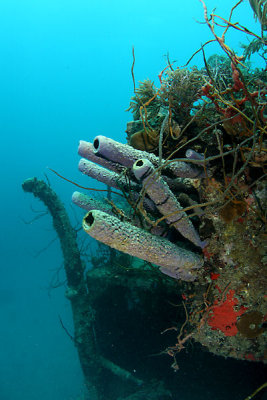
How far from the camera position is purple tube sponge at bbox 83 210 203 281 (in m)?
1.61

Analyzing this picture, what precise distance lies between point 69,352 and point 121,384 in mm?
19895

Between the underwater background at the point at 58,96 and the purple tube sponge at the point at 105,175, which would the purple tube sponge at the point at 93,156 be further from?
the underwater background at the point at 58,96

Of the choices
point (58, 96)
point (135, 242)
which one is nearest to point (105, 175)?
point (135, 242)

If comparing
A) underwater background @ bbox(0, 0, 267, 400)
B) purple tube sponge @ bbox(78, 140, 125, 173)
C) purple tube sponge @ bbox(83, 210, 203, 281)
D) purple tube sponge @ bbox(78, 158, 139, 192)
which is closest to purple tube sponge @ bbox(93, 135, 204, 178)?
purple tube sponge @ bbox(78, 140, 125, 173)

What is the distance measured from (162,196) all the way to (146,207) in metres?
0.52

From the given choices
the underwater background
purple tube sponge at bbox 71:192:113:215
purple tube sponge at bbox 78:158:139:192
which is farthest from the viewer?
the underwater background

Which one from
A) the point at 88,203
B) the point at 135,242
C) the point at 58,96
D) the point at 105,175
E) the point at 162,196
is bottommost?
the point at 135,242

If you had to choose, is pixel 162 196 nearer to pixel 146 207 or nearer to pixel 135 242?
pixel 135 242

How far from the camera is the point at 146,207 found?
2.32 meters

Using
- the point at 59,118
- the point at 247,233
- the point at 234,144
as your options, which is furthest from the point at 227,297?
the point at 59,118

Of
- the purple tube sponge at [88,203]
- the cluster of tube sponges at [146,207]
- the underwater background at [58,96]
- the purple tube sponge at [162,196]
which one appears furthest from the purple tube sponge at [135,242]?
the underwater background at [58,96]

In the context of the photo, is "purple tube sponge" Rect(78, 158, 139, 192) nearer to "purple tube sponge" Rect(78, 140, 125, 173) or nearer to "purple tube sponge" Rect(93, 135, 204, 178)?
"purple tube sponge" Rect(78, 140, 125, 173)

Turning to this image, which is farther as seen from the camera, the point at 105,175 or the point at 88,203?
the point at 88,203

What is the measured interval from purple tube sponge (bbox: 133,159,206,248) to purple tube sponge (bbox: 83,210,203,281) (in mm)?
194
